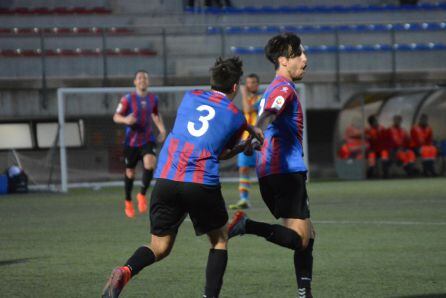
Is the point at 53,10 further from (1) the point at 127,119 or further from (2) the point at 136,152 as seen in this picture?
(1) the point at 127,119

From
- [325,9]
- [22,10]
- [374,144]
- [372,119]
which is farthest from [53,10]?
[374,144]

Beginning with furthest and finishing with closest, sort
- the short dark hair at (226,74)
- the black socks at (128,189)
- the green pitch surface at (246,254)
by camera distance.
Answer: the black socks at (128,189) < the green pitch surface at (246,254) < the short dark hair at (226,74)

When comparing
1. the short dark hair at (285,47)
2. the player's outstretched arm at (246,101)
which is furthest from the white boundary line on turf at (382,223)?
the short dark hair at (285,47)

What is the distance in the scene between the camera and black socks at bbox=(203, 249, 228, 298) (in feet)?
20.0

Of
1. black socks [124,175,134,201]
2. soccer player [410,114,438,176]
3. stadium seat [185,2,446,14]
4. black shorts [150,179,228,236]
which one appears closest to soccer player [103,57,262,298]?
black shorts [150,179,228,236]

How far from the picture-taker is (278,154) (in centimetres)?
666

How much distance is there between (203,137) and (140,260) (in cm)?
85

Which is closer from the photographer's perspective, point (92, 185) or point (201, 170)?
point (201, 170)

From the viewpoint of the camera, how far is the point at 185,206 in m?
6.08

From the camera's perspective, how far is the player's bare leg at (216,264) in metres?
6.11

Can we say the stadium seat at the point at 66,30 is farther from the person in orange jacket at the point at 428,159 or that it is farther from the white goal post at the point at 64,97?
the person in orange jacket at the point at 428,159

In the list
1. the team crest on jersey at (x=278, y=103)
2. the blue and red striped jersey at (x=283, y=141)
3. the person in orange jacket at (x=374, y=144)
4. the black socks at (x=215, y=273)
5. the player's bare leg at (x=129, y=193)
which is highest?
the team crest on jersey at (x=278, y=103)

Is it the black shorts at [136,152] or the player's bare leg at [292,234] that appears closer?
the player's bare leg at [292,234]

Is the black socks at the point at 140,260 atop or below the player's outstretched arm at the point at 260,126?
below
